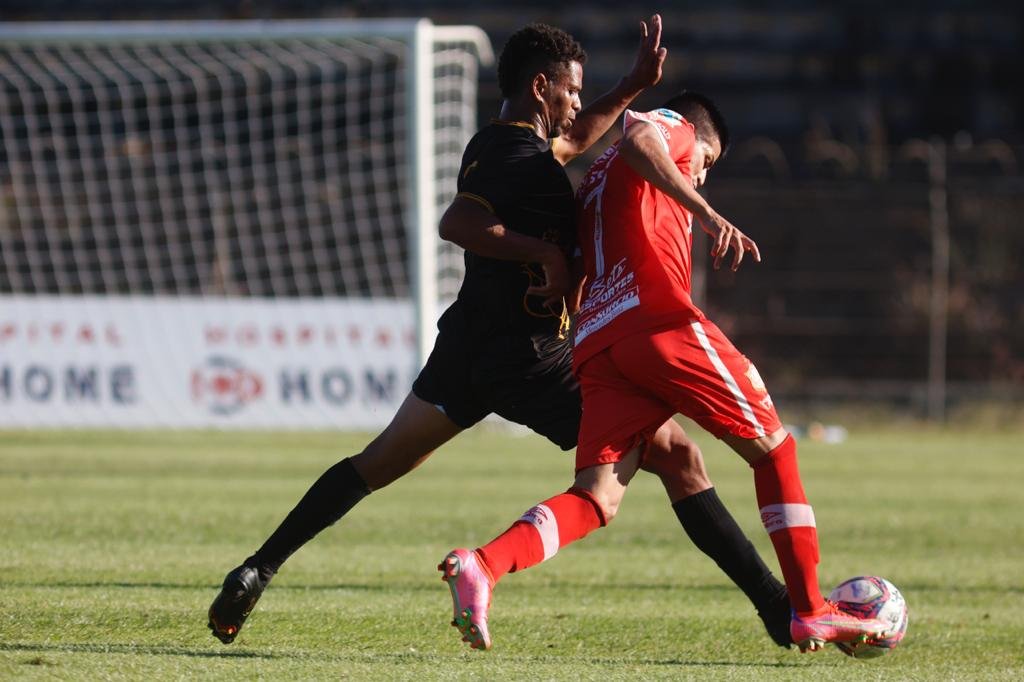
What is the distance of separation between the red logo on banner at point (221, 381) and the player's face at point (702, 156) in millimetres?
10312

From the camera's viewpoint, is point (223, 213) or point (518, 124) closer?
point (518, 124)

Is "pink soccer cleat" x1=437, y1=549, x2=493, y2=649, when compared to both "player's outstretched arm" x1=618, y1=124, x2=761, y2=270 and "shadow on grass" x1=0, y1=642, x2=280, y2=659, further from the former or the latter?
"player's outstretched arm" x1=618, y1=124, x2=761, y2=270

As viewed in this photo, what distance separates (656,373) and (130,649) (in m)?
1.80

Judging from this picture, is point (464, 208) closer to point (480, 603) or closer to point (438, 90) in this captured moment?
point (480, 603)

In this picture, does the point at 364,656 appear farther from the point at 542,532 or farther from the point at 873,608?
the point at 873,608

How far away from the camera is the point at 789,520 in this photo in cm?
475

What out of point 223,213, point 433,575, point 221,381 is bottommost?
point 221,381

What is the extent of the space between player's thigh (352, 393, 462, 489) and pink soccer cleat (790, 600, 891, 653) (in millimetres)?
1262

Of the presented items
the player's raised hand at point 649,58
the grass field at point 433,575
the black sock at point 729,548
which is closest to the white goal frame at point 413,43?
the grass field at point 433,575

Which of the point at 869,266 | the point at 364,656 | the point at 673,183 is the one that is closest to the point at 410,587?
the point at 364,656

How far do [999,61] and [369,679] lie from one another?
2689 centimetres

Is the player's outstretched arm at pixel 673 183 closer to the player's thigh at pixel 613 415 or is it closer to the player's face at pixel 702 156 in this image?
the player's face at pixel 702 156

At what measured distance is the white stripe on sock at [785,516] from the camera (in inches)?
187

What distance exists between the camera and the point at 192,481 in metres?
10.6
